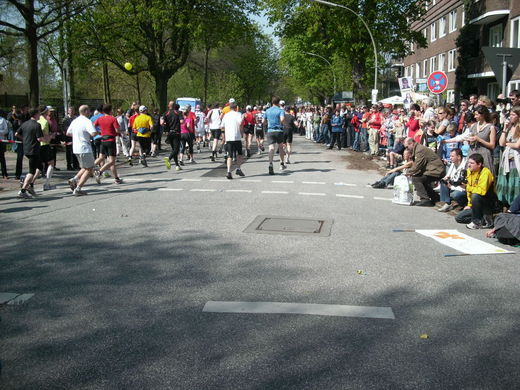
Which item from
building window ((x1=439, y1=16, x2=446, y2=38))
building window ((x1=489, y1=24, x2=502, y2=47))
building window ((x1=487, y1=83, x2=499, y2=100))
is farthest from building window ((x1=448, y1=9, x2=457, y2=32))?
building window ((x1=487, y1=83, x2=499, y2=100))

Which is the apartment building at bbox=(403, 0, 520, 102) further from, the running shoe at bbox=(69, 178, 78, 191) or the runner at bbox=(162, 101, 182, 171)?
the running shoe at bbox=(69, 178, 78, 191)

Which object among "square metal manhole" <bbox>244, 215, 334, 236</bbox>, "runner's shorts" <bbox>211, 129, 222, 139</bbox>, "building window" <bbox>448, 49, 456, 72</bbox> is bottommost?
"square metal manhole" <bbox>244, 215, 334, 236</bbox>

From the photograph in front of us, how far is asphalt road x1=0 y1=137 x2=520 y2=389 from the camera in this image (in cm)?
380

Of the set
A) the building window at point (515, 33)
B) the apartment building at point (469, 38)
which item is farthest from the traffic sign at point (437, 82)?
the building window at point (515, 33)

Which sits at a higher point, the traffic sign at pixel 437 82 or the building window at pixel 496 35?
the building window at pixel 496 35

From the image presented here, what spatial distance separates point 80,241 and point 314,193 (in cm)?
583

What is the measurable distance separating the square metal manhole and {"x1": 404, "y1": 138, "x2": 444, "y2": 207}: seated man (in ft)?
9.71

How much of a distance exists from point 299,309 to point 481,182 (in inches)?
190

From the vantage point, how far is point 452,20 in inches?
1668

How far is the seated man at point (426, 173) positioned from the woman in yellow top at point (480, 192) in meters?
2.21

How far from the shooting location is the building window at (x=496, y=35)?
3338 cm

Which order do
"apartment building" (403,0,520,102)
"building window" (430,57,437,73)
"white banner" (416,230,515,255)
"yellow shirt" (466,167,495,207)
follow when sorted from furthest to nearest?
"building window" (430,57,437,73), "apartment building" (403,0,520,102), "yellow shirt" (466,167,495,207), "white banner" (416,230,515,255)

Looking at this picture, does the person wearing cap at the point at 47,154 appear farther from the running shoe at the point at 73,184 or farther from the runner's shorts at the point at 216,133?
the runner's shorts at the point at 216,133

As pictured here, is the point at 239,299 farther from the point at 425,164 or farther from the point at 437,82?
the point at 437,82
